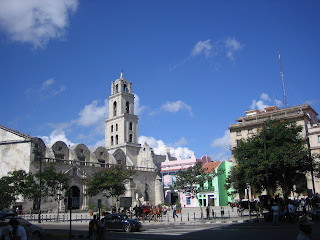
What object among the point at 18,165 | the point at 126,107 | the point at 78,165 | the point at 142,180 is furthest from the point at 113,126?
the point at 18,165

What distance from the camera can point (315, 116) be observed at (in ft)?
197

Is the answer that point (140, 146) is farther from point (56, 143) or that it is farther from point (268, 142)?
point (268, 142)

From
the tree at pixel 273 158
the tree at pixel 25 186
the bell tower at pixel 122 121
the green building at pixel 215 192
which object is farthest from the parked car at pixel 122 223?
the bell tower at pixel 122 121

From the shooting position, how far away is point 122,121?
230 feet

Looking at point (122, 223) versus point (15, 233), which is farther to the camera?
point (122, 223)

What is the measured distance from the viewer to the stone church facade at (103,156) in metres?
47.4

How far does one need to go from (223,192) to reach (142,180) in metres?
16.1

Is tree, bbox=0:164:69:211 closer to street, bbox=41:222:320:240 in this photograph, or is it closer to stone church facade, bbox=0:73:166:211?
stone church facade, bbox=0:73:166:211

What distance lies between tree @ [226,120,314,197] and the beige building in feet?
46.1

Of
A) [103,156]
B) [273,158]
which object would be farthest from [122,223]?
[103,156]

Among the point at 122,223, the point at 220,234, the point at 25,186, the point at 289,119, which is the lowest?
the point at 220,234

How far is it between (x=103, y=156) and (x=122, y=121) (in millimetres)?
9903

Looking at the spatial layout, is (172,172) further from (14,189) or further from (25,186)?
(14,189)

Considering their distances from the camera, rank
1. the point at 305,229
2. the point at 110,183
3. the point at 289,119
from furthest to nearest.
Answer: the point at 289,119 → the point at 110,183 → the point at 305,229
